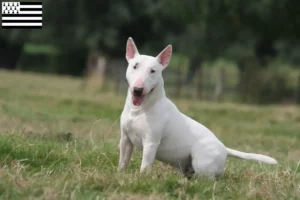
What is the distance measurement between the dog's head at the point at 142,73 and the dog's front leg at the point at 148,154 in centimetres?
41

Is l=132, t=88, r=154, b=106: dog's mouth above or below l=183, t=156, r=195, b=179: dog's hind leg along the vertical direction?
above

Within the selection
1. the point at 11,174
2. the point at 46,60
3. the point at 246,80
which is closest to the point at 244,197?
the point at 11,174

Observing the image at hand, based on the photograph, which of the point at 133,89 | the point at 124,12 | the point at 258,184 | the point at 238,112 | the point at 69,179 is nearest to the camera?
the point at 69,179

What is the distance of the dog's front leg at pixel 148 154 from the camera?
614 centimetres

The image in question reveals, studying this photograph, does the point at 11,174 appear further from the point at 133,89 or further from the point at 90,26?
the point at 90,26

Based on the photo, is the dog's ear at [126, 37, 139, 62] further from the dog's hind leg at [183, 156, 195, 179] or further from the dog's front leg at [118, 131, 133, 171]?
the dog's hind leg at [183, 156, 195, 179]

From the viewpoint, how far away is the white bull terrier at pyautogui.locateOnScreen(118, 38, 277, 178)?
241 inches

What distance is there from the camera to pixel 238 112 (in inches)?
757

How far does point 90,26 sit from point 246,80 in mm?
18088

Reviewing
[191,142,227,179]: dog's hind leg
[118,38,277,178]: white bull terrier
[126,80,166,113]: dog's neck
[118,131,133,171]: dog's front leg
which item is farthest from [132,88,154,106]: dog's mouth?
[191,142,227,179]: dog's hind leg

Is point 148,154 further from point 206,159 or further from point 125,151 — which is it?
point 206,159

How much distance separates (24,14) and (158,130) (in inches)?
221

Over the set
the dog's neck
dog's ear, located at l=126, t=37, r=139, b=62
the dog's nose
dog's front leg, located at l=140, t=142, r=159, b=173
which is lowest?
dog's front leg, located at l=140, t=142, r=159, b=173

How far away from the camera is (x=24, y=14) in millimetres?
11062
